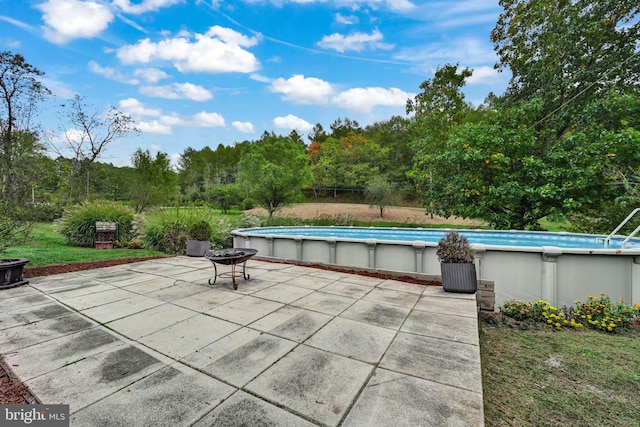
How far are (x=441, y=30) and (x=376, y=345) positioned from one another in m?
11.5

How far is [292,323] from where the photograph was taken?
2896 millimetres

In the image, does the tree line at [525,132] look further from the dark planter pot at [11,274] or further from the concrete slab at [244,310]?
the concrete slab at [244,310]

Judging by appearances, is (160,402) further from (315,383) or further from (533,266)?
(533,266)

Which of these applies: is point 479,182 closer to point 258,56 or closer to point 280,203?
point 258,56

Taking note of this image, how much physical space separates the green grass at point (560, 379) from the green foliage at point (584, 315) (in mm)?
295

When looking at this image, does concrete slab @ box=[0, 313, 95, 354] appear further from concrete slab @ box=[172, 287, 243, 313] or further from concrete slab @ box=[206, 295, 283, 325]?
concrete slab @ box=[206, 295, 283, 325]

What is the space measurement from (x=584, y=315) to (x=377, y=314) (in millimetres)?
2891

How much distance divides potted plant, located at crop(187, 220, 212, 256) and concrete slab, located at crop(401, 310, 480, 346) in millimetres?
6003

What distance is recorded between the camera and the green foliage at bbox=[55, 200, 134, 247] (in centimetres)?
909

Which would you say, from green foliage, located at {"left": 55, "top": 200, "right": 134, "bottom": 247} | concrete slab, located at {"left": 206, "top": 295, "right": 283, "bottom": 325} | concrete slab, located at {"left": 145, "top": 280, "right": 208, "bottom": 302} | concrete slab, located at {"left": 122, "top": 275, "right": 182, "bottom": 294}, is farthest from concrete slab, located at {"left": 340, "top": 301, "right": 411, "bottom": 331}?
green foliage, located at {"left": 55, "top": 200, "right": 134, "bottom": 247}

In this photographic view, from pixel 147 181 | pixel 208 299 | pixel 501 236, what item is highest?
pixel 147 181

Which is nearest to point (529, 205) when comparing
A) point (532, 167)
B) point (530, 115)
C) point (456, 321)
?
point (532, 167)

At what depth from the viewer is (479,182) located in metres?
9.16

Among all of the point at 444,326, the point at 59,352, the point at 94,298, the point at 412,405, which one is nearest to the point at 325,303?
A: the point at 444,326
